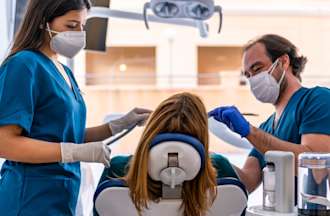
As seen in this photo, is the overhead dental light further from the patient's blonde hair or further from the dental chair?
the dental chair

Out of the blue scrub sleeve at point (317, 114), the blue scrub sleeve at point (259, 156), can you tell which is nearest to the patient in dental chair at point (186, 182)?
the blue scrub sleeve at point (317, 114)

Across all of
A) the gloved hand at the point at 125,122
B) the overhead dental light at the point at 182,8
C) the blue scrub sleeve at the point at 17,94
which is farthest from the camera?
the overhead dental light at the point at 182,8

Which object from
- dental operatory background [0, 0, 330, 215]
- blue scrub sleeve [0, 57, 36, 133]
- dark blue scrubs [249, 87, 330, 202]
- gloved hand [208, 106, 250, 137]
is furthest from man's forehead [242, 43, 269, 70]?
blue scrub sleeve [0, 57, 36, 133]

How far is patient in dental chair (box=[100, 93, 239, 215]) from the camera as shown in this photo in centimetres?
124

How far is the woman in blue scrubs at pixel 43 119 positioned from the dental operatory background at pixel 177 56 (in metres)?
0.33

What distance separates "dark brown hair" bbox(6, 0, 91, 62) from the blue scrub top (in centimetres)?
4

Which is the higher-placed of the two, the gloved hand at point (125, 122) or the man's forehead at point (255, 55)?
the man's forehead at point (255, 55)

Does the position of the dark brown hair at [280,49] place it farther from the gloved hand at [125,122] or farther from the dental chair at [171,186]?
the dental chair at [171,186]

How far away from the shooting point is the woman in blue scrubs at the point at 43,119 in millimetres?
1315

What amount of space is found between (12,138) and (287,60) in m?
1.09

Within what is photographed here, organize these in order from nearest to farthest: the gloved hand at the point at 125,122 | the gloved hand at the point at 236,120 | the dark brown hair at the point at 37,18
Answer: the dark brown hair at the point at 37,18
the gloved hand at the point at 236,120
the gloved hand at the point at 125,122

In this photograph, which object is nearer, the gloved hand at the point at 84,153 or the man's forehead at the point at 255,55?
the gloved hand at the point at 84,153

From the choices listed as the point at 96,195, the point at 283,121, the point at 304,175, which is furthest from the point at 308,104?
the point at 96,195

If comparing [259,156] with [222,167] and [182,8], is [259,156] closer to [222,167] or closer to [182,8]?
[222,167]
